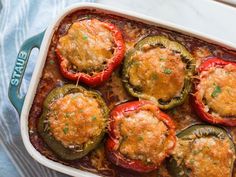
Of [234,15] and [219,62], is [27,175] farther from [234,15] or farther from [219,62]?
[234,15]

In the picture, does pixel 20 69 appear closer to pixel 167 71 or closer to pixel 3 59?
pixel 3 59

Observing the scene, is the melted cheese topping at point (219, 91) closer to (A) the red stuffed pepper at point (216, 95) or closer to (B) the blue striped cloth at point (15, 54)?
(A) the red stuffed pepper at point (216, 95)

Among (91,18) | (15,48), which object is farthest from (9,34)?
(91,18)

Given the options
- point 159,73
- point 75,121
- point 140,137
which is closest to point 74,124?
point 75,121

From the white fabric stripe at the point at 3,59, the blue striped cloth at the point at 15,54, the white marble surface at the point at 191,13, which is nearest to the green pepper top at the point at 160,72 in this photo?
the white marble surface at the point at 191,13

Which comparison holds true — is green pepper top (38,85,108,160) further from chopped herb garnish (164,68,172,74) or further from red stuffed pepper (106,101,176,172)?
chopped herb garnish (164,68,172,74)

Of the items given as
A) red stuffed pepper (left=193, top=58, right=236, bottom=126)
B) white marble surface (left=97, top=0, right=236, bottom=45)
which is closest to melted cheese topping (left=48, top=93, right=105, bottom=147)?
red stuffed pepper (left=193, top=58, right=236, bottom=126)
